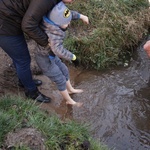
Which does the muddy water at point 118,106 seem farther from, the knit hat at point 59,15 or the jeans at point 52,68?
the knit hat at point 59,15

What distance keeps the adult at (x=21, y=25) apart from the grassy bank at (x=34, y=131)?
0.49 metres

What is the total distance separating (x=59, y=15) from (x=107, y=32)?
2.24m

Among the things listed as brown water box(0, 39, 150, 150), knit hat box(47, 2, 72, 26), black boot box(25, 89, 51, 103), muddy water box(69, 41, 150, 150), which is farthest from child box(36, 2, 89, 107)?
muddy water box(69, 41, 150, 150)

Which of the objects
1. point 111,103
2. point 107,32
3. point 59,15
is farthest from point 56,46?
point 107,32

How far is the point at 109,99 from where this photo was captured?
4.48 metres

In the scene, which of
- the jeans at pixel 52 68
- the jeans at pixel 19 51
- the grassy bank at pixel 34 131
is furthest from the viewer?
the jeans at pixel 52 68

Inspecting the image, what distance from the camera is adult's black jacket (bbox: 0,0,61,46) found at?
2875 mm

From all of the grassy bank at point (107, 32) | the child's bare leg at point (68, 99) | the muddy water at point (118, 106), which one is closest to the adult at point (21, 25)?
the child's bare leg at point (68, 99)

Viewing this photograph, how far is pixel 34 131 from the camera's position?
271 centimetres

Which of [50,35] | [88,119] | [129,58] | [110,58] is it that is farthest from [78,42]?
[50,35]

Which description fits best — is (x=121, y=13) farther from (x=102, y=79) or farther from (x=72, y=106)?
(x=72, y=106)

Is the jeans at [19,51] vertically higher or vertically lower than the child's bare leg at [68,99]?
higher

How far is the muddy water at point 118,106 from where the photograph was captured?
12.8ft

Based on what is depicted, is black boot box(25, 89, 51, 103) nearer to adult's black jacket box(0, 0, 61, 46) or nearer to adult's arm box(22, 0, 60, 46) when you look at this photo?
adult's black jacket box(0, 0, 61, 46)
